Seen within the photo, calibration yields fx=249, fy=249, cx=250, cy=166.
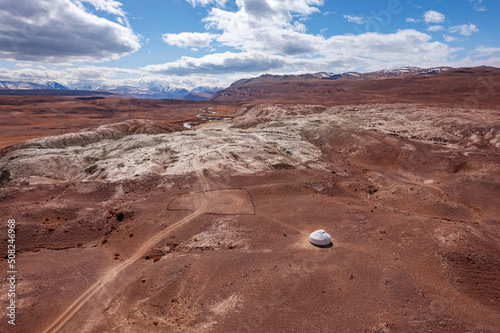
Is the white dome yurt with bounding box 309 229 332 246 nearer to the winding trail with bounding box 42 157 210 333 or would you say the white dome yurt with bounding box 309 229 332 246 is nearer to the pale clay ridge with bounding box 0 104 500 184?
the winding trail with bounding box 42 157 210 333

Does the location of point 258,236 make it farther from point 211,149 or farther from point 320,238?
point 211,149

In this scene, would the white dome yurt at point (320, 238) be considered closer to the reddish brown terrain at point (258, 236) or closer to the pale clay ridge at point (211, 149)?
the reddish brown terrain at point (258, 236)

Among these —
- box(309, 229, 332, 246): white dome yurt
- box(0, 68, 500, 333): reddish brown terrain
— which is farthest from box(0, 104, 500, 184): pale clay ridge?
box(309, 229, 332, 246): white dome yurt

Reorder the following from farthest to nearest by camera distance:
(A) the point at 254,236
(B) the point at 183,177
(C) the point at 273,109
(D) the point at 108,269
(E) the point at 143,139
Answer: (C) the point at 273,109 → (E) the point at 143,139 → (B) the point at 183,177 → (A) the point at 254,236 → (D) the point at 108,269

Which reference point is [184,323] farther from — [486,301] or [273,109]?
[273,109]

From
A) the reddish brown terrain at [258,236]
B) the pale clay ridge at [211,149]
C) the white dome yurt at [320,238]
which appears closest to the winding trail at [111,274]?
the reddish brown terrain at [258,236]

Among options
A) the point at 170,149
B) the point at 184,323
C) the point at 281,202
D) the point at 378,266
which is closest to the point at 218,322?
the point at 184,323
